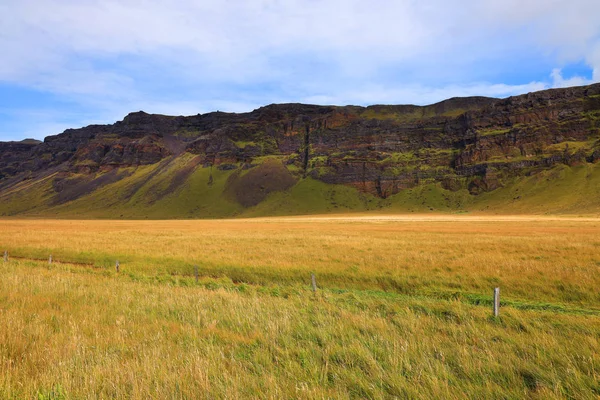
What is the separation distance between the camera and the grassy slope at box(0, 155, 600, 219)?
11806cm

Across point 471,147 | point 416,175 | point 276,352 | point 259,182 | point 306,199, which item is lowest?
point 306,199

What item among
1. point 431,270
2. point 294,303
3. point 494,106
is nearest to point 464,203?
point 494,106

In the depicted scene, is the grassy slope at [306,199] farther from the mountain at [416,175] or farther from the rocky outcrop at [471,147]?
the rocky outcrop at [471,147]

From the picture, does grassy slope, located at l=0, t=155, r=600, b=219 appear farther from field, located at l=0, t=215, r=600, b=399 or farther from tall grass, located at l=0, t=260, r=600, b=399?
tall grass, located at l=0, t=260, r=600, b=399

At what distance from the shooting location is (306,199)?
168000 mm

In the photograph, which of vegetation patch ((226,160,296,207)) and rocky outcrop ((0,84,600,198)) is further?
vegetation patch ((226,160,296,207))

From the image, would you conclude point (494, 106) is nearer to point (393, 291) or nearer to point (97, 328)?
point (393, 291)

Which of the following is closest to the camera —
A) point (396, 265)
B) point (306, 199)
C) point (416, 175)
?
point (396, 265)

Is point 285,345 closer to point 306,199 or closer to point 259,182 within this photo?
point 306,199

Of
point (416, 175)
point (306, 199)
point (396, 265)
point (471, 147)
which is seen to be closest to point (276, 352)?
point (396, 265)

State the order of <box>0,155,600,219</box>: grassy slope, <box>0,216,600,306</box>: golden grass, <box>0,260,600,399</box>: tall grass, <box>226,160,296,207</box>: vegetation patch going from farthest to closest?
<box>226,160,296,207</box>: vegetation patch → <box>0,155,600,219</box>: grassy slope → <box>0,216,600,306</box>: golden grass → <box>0,260,600,399</box>: tall grass

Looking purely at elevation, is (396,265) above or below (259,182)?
below

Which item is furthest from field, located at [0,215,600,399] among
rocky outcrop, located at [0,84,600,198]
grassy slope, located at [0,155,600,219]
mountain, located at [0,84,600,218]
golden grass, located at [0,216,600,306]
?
rocky outcrop, located at [0,84,600,198]

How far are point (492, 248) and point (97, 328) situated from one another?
84.9ft
